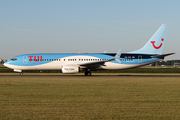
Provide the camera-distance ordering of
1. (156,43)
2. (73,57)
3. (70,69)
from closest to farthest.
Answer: (70,69) → (73,57) → (156,43)

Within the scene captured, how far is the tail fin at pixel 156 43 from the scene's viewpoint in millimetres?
39125

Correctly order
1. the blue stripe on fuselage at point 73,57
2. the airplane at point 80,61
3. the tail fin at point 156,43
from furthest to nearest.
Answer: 1. the tail fin at point 156,43
2. the blue stripe on fuselage at point 73,57
3. the airplane at point 80,61

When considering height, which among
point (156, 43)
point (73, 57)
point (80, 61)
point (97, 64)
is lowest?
point (97, 64)

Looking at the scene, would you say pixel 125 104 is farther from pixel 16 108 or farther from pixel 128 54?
pixel 128 54

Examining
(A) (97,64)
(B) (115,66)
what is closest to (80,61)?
(A) (97,64)

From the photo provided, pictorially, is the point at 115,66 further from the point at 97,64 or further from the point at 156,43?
the point at 156,43

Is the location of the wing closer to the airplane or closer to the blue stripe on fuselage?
the airplane

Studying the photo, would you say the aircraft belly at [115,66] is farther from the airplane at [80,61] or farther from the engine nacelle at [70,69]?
the engine nacelle at [70,69]

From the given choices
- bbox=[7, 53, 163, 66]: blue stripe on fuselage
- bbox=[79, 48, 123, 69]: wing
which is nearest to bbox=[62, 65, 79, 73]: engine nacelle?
bbox=[79, 48, 123, 69]: wing

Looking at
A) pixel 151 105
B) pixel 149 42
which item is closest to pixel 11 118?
pixel 151 105

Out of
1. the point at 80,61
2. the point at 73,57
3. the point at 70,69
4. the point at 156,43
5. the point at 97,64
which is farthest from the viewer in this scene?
the point at 156,43

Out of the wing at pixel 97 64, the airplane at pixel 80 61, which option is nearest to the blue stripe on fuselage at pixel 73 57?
the airplane at pixel 80 61

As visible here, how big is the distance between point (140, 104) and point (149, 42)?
29999 mm

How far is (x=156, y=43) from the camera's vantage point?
39.2m
